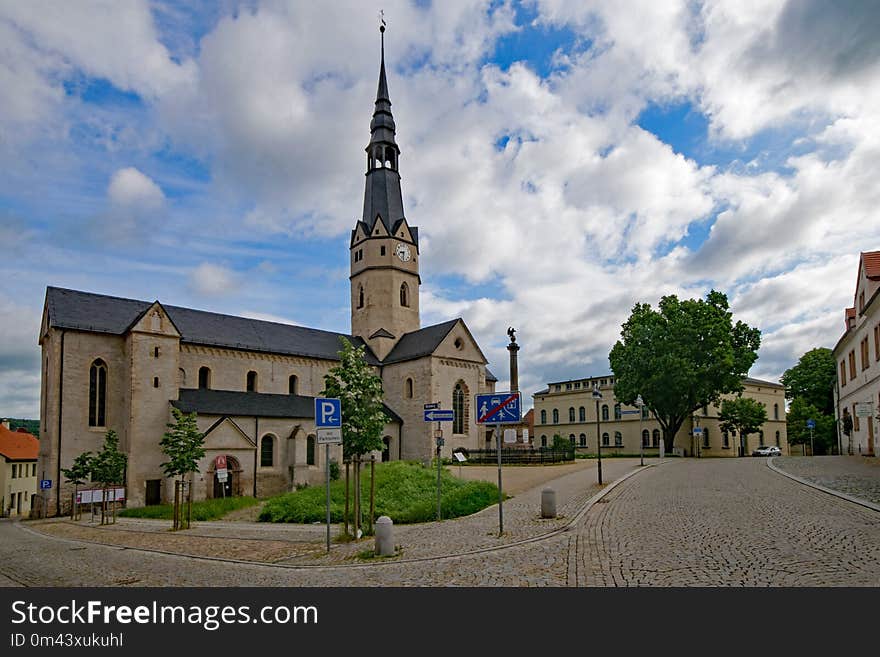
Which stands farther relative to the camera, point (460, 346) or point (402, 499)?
point (460, 346)

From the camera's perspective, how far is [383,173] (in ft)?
191

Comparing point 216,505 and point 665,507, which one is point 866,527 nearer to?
point 665,507

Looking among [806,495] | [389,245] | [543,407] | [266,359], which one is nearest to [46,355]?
[266,359]

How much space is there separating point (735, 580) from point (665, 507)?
8249 millimetres

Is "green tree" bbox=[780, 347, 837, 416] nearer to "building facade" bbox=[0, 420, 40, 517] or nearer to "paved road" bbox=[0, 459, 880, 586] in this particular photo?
"paved road" bbox=[0, 459, 880, 586]

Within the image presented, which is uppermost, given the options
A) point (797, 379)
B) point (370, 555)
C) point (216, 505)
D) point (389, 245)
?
point (389, 245)

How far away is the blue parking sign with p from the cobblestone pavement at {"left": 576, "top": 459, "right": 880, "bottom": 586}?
5547 mm

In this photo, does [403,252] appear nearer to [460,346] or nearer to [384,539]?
[460,346]

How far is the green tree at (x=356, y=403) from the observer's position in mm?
16500

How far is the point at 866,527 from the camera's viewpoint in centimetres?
1197

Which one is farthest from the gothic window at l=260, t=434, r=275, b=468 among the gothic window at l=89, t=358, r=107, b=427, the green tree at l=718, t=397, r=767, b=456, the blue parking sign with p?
the green tree at l=718, t=397, r=767, b=456

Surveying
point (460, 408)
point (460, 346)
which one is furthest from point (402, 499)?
point (460, 346)

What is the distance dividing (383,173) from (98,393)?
31072 mm
